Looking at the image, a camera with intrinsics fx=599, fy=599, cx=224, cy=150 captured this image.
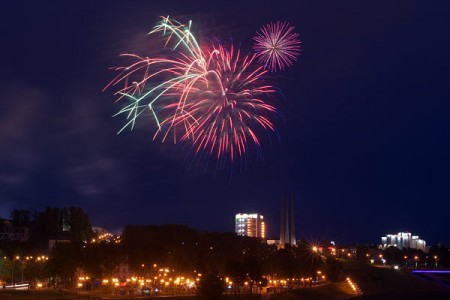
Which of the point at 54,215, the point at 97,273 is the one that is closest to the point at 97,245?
the point at 97,273

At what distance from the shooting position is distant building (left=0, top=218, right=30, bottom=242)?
4220 inches

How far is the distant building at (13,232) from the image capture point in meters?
107

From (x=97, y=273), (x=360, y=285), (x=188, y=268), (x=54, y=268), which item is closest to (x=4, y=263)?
(x=54, y=268)

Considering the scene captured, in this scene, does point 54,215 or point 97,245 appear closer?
point 97,245

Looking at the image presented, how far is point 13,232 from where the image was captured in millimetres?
108688

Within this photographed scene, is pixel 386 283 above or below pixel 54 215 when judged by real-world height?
below

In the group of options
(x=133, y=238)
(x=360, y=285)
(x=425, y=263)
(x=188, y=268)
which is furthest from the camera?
(x=425, y=263)

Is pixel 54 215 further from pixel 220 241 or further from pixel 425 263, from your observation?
pixel 425 263

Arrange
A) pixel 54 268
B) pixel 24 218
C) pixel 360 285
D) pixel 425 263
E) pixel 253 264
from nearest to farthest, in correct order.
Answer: pixel 54 268
pixel 253 264
pixel 360 285
pixel 24 218
pixel 425 263

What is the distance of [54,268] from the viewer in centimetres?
7000

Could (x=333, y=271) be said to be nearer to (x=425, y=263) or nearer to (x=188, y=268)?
(x=188, y=268)

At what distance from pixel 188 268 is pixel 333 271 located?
1423 inches

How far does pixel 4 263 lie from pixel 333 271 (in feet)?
192

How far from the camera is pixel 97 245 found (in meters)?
76.2
